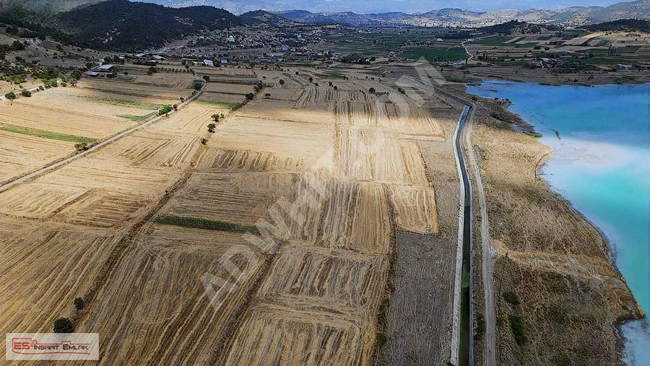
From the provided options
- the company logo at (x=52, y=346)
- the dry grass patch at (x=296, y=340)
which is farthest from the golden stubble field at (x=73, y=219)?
the dry grass patch at (x=296, y=340)

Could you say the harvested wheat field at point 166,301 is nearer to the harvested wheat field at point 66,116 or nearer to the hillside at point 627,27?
the harvested wheat field at point 66,116

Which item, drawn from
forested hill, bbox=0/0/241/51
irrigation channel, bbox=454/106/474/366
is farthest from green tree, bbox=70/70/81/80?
irrigation channel, bbox=454/106/474/366

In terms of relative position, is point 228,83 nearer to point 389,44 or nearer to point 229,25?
point 389,44

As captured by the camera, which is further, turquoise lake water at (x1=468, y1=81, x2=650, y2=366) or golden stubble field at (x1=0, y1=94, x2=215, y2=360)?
turquoise lake water at (x1=468, y1=81, x2=650, y2=366)

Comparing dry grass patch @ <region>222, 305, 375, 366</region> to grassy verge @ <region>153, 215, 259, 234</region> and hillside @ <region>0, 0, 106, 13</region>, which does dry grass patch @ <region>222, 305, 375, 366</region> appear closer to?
grassy verge @ <region>153, 215, 259, 234</region>

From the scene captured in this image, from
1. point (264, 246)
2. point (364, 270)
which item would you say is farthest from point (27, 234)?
point (364, 270)

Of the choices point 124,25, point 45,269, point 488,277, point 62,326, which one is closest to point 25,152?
point 45,269

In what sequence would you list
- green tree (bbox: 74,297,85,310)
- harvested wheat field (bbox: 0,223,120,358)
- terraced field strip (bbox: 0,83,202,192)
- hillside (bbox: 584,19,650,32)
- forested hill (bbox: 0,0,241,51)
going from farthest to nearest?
hillside (bbox: 584,19,650,32) < forested hill (bbox: 0,0,241,51) < terraced field strip (bbox: 0,83,202,192) < green tree (bbox: 74,297,85,310) < harvested wheat field (bbox: 0,223,120,358)
